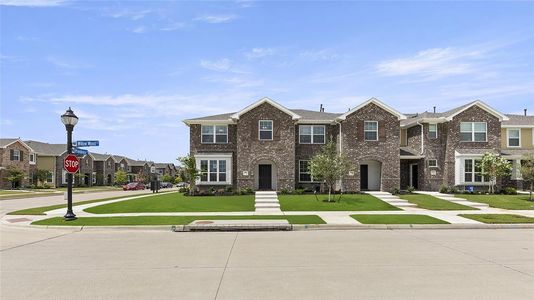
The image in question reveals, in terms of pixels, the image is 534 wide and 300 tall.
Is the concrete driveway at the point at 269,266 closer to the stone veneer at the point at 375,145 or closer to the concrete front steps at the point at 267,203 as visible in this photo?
the concrete front steps at the point at 267,203

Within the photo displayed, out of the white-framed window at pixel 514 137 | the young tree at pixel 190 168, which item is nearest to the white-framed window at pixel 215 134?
the young tree at pixel 190 168

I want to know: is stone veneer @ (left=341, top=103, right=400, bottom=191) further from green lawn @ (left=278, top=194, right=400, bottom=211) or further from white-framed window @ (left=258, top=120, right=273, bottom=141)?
white-framed window @ (left=258, top=120, right=273, bottom=141)

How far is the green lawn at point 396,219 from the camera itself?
1625 centimetres

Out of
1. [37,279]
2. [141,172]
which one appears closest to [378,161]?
[37,279]

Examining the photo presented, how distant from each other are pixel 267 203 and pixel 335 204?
4.11 metres

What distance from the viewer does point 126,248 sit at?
1092 centimetres

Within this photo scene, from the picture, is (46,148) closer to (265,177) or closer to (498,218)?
(265,177)

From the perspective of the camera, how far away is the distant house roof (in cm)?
6224

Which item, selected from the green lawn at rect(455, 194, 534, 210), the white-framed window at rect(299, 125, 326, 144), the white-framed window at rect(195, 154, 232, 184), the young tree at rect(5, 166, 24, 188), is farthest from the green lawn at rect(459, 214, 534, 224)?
the young tree at rect(5, 166, 24, 188)

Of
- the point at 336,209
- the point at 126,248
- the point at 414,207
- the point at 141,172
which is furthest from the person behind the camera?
the point at 141,172

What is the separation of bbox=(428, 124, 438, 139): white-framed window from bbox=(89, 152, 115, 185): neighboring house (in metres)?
64.8

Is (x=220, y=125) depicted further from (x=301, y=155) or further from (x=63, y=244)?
(x=63, y=244)

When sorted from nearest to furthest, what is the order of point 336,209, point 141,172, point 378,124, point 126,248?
point 126,248
point 336,209
point 378,124
point 141,172

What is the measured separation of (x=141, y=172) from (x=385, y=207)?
A: 285 ft
